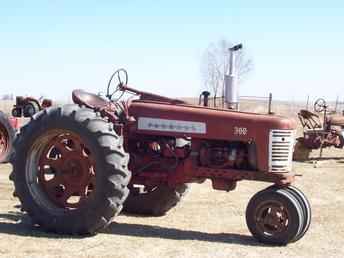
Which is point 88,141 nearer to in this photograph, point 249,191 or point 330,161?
point 249,191

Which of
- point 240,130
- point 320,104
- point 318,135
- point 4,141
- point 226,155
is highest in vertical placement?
point 240,130

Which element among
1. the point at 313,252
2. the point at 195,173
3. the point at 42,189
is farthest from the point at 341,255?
the point at 42,189

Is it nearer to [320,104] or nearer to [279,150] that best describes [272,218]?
[279,150]

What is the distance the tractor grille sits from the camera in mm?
6980

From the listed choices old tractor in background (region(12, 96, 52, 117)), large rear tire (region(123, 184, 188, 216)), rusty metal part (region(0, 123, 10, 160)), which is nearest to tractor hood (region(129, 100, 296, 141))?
large rear tire (region(123, 184, 188, 216))

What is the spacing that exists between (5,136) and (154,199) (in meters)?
7.09

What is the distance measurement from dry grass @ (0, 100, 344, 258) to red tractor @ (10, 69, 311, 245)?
0.27 metres

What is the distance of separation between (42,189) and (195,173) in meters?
1.84

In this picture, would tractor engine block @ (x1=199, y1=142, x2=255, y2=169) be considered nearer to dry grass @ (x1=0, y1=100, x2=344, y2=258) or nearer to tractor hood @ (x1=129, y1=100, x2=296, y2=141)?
tractor hood @ (x1=129, y1=100, x2=296, y2=141)

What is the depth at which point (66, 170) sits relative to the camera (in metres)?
7.18

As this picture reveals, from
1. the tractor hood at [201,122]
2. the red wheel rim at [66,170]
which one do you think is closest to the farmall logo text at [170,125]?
the tractor hood at [201,122]

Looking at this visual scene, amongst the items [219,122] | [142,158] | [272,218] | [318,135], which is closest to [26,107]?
[318,135]

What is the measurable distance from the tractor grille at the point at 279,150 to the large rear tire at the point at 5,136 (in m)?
8.61

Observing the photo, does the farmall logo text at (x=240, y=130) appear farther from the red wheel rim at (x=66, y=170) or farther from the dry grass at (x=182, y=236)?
the red wheel rim at (x=66, y=170)
